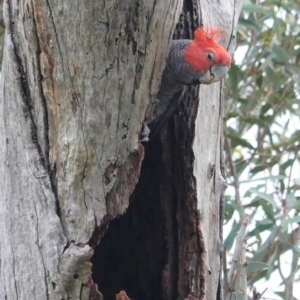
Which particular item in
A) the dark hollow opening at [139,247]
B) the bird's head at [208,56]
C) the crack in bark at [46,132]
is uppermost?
the bird's head at [208,56]

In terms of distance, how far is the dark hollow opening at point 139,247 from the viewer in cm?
185

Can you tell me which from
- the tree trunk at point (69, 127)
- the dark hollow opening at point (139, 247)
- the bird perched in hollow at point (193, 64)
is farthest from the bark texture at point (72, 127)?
the dark hollow opening at point (139, 247)

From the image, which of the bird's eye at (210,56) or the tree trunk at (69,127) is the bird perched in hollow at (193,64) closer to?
the bird's eye at (210,56)

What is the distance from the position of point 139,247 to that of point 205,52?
0.63 metres

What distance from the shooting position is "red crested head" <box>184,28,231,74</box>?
1.75m

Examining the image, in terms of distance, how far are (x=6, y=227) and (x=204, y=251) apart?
529mm

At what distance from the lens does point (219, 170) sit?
5.98 feet

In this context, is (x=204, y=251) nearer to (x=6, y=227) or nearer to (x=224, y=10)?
(x=6, y=227)

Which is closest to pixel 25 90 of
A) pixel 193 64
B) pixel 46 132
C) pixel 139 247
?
pixel 46 132

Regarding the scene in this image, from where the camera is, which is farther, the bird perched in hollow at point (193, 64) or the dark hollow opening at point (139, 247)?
the dark hollow opening at point (139, 247)

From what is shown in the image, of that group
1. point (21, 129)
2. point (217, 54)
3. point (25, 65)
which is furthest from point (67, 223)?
point (217, 54)

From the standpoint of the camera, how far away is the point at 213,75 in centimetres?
175

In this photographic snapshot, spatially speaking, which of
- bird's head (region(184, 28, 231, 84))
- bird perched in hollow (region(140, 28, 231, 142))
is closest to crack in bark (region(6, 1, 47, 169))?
bird perched in hollow (region(140, 28, 231, 142))

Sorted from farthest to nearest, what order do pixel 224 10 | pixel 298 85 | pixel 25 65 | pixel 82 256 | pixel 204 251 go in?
pixel 298 85 → pixel 224 10 → pixel 204 251 → pixel 25 65 → pixel 82 256
